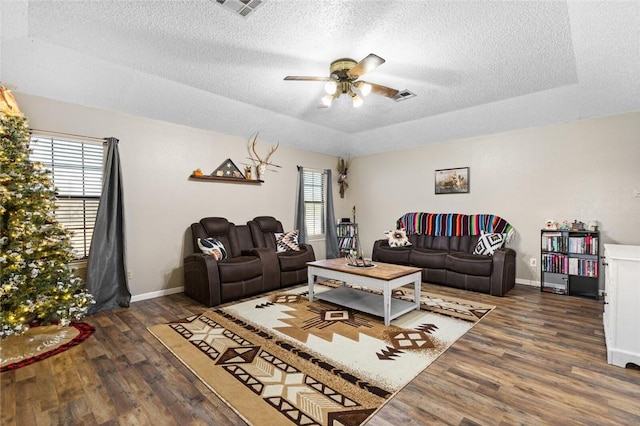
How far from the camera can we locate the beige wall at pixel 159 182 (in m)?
3.66

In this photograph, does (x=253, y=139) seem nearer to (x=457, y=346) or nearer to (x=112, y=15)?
(x=112, y=15)

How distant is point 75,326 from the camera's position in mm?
3127

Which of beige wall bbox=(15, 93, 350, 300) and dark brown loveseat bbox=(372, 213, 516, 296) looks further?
dark brown loveseat bbox=(372, 213, 516, 296)

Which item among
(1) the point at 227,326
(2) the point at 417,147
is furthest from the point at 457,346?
(2) the point at 417,147

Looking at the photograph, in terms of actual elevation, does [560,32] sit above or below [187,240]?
above

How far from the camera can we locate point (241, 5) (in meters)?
2.31

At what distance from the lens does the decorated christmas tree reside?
262cm

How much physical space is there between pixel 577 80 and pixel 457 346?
11.3 feet

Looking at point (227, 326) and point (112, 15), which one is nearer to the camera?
point (112, 15)

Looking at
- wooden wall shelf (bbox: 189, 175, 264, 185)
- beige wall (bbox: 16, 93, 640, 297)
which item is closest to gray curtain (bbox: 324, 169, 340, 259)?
beige wall (bbox: 16, 93, 640, 297)

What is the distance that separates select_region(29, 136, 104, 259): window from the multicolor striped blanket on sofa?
4957 millimetres

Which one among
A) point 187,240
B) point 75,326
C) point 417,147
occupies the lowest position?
point 75,326

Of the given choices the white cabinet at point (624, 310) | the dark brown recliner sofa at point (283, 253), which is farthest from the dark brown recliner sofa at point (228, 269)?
the white cabinet at point (624, 310)

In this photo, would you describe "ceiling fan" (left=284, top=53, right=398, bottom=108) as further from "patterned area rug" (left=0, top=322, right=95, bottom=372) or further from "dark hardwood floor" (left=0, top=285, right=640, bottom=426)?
"patterned area rug" (left=0, top=322, right=95, bottom=372)
